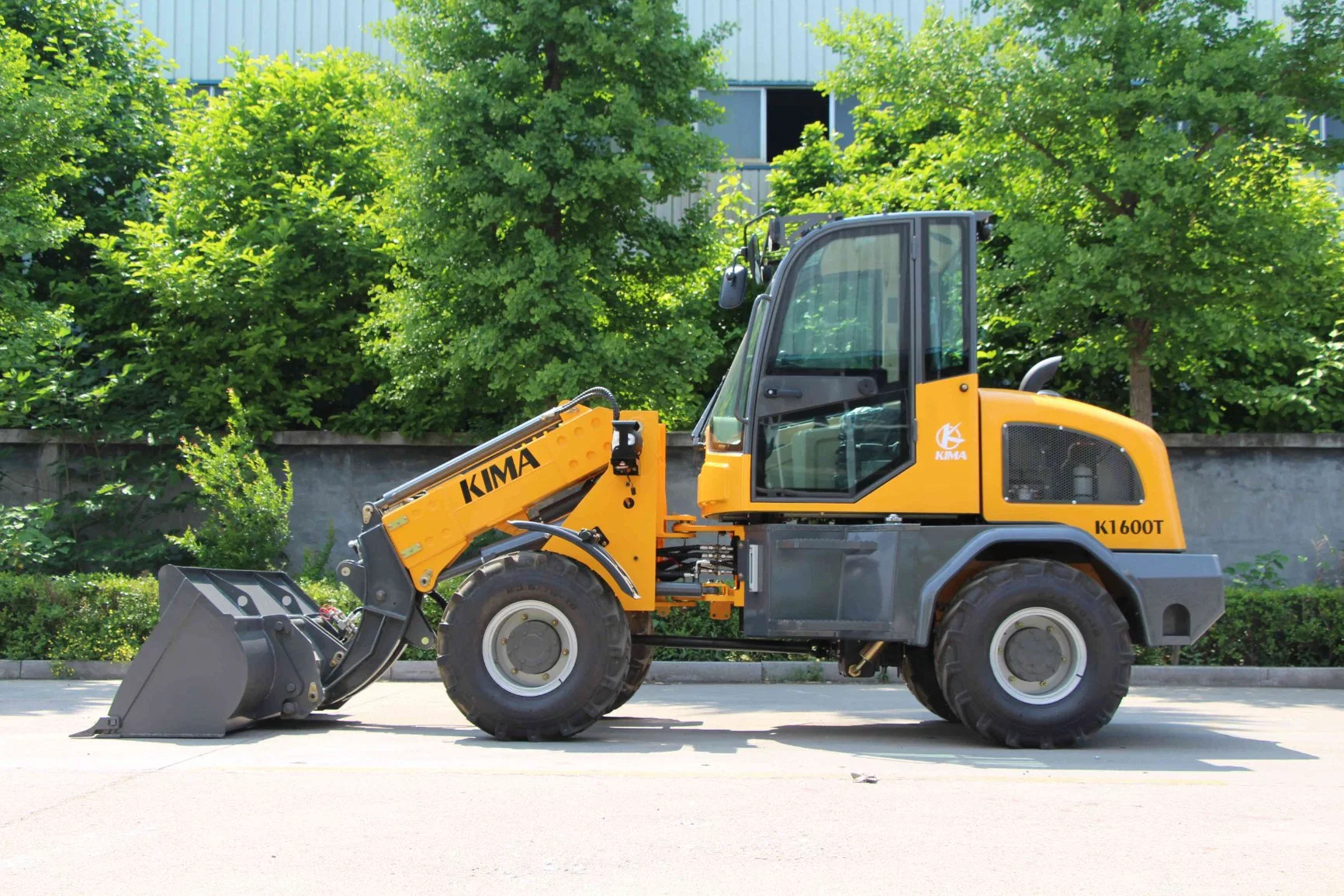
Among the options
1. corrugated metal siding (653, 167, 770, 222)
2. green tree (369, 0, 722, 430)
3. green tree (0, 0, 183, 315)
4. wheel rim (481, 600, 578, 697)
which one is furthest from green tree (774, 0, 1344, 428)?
green tree (0, 0, 183, 315)

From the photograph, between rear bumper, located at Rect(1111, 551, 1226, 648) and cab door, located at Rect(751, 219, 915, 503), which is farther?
cab door, located at Rect(751, 219, 915, 503)

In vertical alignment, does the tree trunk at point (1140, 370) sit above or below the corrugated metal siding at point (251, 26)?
below

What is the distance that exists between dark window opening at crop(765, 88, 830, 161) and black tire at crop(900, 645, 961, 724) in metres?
14.0

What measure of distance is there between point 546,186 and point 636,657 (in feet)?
19.2

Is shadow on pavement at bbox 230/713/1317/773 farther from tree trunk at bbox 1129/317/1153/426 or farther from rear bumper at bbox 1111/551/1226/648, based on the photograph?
tree trunk at bbox 1129/317/1153/426

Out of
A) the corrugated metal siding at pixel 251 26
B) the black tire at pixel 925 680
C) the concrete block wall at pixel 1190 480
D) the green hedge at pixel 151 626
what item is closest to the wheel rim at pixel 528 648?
the black tire at pixel 925 680

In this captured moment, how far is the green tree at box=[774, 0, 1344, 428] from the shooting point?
487 inches

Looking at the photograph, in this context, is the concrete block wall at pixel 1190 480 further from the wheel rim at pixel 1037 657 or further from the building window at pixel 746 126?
the wheel rim at pixel 1037 657

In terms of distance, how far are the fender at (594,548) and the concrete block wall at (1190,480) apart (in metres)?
7.06

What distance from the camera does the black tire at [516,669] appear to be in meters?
7.86

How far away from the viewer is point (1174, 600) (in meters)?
7.77

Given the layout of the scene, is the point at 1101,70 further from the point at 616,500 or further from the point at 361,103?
the point at 361,103

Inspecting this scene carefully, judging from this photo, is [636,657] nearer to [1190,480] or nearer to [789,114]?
[1190,480]

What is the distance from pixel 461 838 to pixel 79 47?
15.9m
